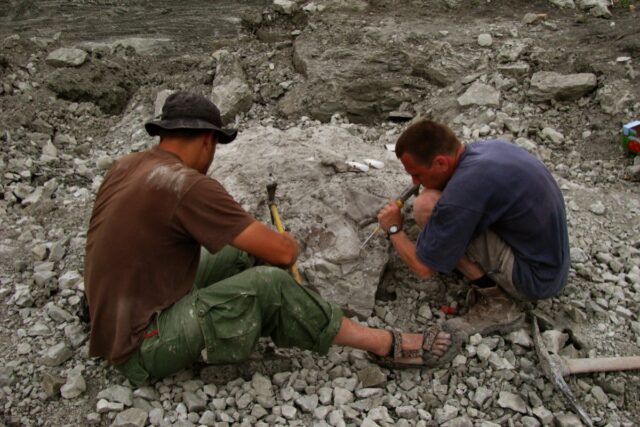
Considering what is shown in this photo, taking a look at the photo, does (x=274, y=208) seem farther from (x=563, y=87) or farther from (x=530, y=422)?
(x=563, y=87)

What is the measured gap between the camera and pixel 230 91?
7.15m

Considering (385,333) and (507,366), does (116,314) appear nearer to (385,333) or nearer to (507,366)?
(385,333)

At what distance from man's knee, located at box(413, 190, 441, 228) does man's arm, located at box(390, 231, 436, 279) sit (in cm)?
19

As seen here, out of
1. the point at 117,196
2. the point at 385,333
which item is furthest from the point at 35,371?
the point at 385,333

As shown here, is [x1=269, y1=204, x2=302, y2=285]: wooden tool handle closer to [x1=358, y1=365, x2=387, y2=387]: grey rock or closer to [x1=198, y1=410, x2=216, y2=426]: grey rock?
[x1=358, y1=365, x2=387, y2=387]: grey rock

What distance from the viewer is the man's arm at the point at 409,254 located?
3.70 m

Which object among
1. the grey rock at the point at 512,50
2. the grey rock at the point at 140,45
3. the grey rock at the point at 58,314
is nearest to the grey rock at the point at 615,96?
the grey rock at the point at 512,50

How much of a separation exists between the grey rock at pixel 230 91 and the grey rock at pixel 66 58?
6.37 feet

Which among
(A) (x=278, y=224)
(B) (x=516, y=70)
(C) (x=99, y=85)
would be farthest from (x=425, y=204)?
(C) (x=99, y=85)

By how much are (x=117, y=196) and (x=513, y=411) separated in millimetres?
2572

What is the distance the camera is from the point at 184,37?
28.3 ft

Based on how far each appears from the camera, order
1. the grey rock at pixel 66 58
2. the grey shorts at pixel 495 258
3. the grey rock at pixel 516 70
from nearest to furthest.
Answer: the grey shorts at pixel 495 258, the grey rock at pixel 516 70, the grey rock at pixel 66 58

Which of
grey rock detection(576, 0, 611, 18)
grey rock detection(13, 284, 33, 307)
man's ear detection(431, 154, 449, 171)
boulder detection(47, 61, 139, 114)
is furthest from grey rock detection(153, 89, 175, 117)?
grey rock detection(576, 0, 611, 18)

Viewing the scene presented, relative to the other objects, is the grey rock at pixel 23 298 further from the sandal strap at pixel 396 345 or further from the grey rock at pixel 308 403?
the sandal strap at pixel 396 345
